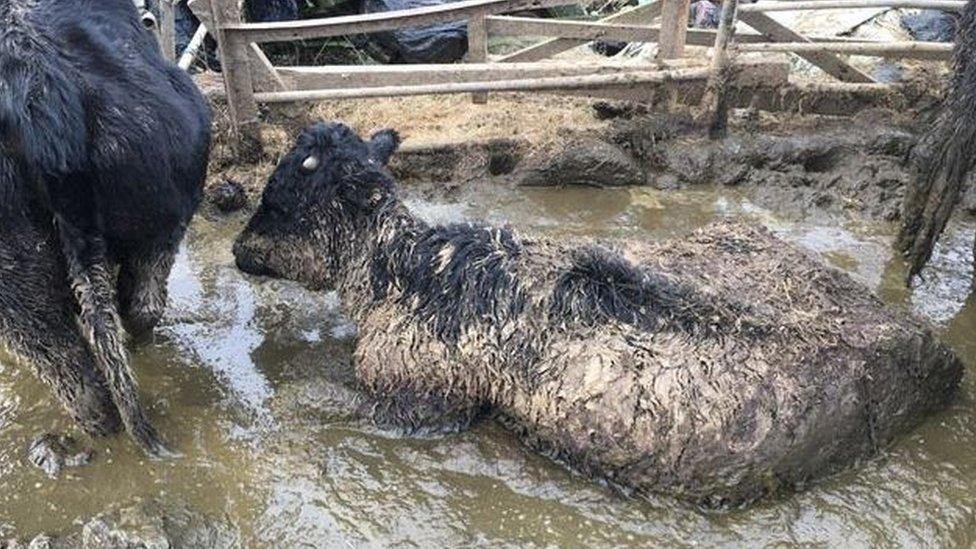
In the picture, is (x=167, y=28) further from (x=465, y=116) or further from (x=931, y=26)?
(x=931, y=26)

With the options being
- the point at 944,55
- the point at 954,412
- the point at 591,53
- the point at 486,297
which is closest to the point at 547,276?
the point at 486,297

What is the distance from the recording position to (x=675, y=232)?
6.46m

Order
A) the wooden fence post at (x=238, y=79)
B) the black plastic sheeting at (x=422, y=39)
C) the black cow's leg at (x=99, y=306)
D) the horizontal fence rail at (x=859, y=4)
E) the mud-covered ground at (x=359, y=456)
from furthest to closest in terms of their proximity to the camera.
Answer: the black plastic sheeting at (x=422, y=39), the horizontal fence rail at (x=859, y=4), the wooden fence post at (x=238, y=79), the mud-covered ground at (x=359, y=456), the black cow's leg at (x=99, y=306)

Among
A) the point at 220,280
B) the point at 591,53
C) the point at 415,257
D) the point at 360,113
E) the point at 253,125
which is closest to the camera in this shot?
the point at 415,257

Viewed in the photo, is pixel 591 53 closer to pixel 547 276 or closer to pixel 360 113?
pixel 360 113

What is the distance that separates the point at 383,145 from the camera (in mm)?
5012

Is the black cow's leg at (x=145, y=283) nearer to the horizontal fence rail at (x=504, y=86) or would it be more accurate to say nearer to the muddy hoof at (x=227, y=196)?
the muddy hoof at (x=227, y=196)

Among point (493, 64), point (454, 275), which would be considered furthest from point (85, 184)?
point (493, 64)

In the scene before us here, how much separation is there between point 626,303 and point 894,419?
4.57 ft

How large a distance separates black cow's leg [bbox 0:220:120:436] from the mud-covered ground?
0.89 ft

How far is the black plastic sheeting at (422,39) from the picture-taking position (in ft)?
29.3

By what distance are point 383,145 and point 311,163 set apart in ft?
1.64

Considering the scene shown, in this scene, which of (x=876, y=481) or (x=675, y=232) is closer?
(x=876, y=481)

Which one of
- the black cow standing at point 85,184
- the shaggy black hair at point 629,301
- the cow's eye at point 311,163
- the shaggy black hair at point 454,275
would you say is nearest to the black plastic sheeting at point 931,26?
the shaggy black hair at point 629,301
